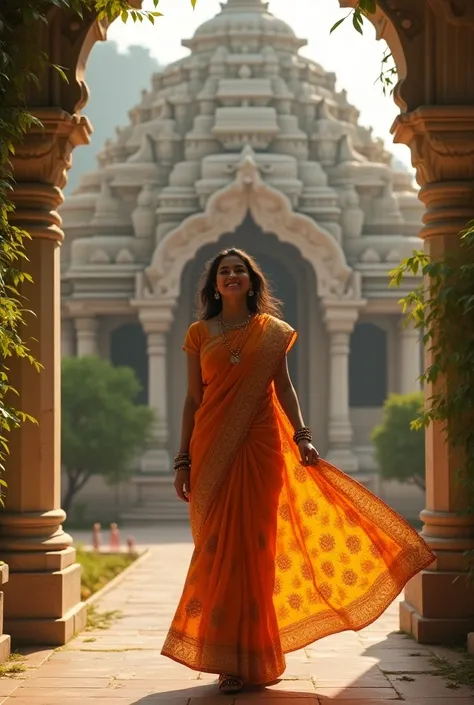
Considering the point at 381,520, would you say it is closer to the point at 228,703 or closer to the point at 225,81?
the point at 228,703

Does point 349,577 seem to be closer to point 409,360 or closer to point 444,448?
point 444,448

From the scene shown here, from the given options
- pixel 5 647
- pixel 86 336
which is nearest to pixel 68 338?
pixel 86 336

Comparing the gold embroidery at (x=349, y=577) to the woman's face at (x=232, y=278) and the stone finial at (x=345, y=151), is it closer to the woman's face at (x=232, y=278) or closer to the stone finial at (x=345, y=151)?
the woman's face at (x=232, y=278)

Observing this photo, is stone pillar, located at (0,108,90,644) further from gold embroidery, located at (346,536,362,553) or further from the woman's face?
gold embroidery, located at (346,536,362,553)

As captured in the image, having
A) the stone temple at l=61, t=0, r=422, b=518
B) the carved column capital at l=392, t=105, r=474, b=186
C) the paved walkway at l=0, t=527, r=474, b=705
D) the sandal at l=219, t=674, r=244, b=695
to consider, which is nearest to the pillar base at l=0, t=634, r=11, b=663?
the paved walkway at l=0, t=527, r=474, b=705

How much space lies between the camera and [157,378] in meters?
32.0

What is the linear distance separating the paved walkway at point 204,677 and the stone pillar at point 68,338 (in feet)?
83.8

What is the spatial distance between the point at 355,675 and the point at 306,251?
2602cm

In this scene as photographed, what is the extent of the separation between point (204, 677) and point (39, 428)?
6.27 feet

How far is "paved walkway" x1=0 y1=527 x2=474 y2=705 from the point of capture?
5.75m

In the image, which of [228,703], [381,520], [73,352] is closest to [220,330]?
[381,520]

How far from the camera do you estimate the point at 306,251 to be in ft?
105

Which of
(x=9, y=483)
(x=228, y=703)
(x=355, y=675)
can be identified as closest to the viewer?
(x=228, y=703)

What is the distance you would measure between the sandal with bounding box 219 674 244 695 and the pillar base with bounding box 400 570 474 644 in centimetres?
184
